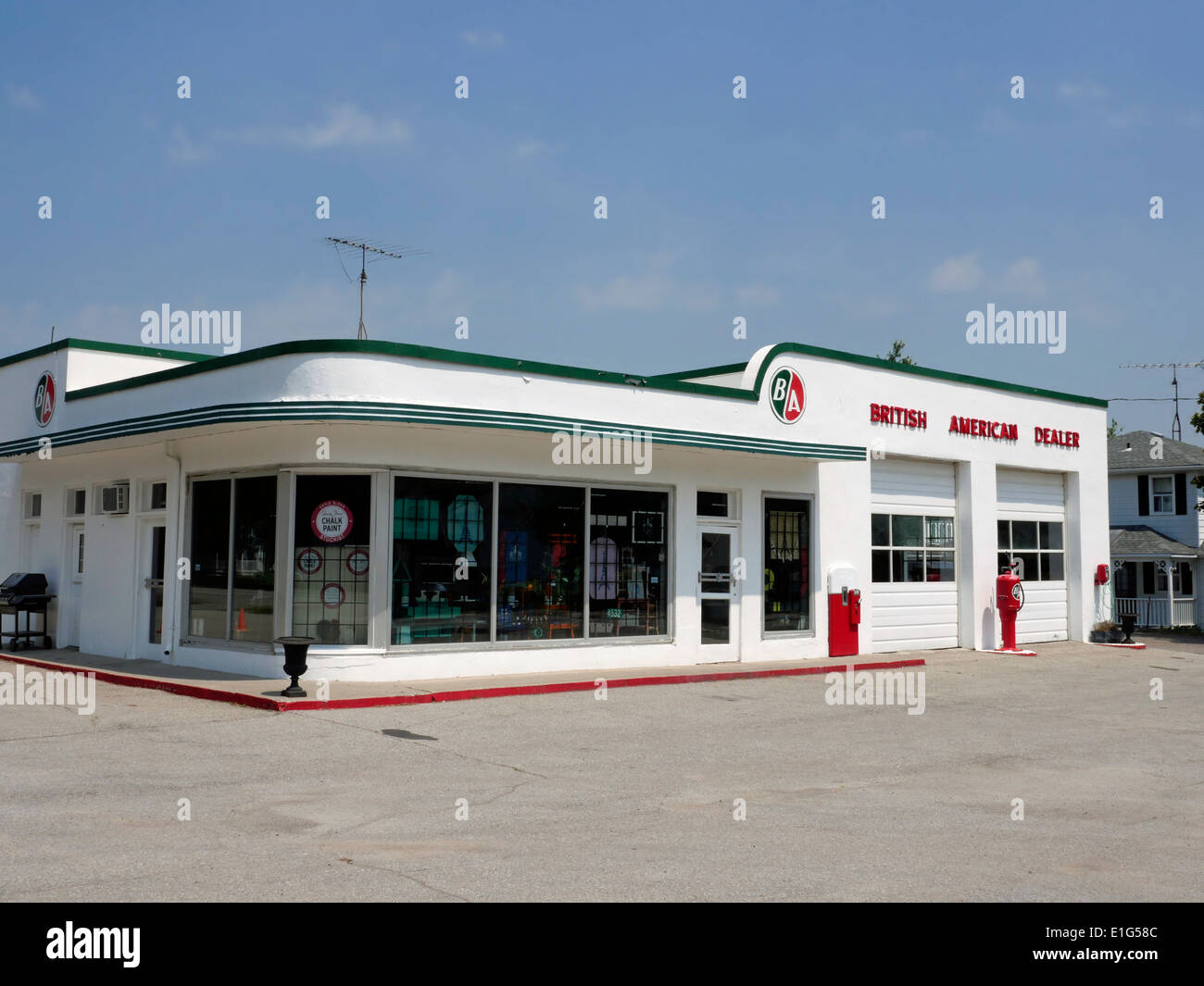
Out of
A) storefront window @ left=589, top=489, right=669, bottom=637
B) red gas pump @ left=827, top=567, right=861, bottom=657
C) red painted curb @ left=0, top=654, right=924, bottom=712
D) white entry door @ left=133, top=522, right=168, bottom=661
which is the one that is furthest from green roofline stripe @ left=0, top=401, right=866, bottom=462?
red painted curb @ left=0, top=654, right=924, bottom=712

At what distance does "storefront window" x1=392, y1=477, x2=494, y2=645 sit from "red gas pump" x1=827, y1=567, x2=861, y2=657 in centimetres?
688

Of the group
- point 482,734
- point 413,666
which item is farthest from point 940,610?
point 482,734

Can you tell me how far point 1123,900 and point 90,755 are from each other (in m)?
8.18

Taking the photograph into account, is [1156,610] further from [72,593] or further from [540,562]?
Answer: [72,593]

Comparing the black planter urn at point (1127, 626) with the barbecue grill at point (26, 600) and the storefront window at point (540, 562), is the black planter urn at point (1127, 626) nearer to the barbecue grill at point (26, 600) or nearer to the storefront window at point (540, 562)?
the storefront window at point (540, 562)

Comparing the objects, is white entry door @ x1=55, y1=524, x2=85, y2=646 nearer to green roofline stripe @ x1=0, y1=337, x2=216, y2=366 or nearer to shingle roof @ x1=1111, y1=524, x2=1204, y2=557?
green roofline stripe @ x1=0, y1=337, x2=216, y2=366

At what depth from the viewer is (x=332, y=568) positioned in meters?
14.6

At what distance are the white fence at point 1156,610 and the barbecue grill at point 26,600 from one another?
1312 inches

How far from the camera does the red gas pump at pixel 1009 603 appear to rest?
21984 millimetres

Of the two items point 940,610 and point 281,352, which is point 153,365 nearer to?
point 281,352

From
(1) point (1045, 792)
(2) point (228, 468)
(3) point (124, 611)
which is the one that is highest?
(2) point (228, 468)

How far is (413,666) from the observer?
14.7 m

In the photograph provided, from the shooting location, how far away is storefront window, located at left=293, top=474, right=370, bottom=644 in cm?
1452
